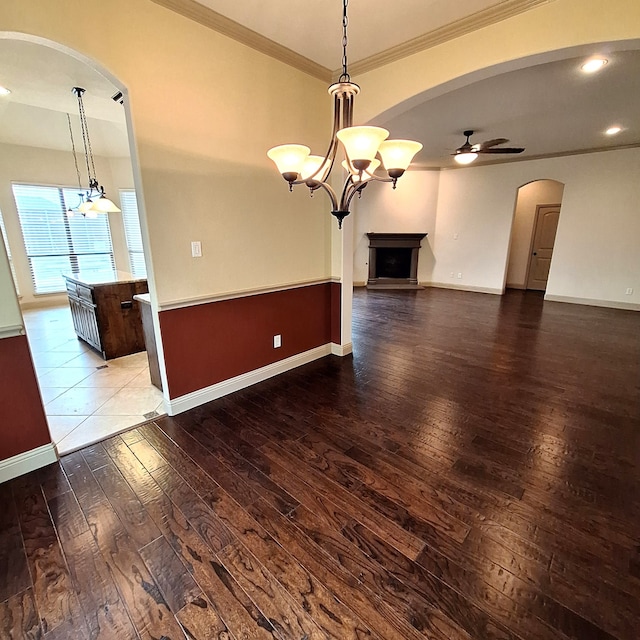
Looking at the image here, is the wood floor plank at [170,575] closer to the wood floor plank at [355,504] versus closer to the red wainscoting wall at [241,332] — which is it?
the wood floor plank at [355,504]

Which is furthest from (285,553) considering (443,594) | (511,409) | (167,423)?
(511,409)

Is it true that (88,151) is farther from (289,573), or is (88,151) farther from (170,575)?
(289,573)

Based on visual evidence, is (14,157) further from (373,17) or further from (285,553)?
(285,553)

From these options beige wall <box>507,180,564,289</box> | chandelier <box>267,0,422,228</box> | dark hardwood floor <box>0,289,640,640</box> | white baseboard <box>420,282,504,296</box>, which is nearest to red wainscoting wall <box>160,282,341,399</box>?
dark hardwood floor <box>0,289,640,640</box>

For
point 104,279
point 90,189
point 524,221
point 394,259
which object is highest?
point 90,189

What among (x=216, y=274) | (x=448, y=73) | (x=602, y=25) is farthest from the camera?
(x=216, y=274)

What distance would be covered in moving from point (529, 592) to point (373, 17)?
135 inches

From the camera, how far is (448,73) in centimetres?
250

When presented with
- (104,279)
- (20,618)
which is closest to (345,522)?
(20,618)

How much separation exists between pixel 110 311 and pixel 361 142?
3462 mm

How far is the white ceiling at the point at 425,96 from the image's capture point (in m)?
2.29

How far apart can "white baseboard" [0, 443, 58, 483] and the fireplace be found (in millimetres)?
7409

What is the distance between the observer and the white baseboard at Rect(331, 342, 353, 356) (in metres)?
3.95

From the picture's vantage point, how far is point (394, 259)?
883cm
